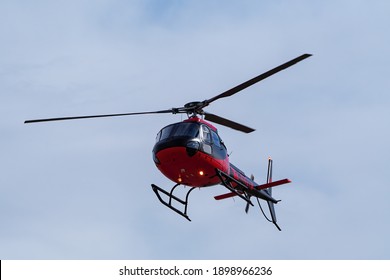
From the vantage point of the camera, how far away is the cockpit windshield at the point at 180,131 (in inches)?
1251

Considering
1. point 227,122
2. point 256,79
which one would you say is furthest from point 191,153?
point 256,79

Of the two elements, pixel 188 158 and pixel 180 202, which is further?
pixel 180 202

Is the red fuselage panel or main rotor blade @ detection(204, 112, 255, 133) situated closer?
the red fuselage panel

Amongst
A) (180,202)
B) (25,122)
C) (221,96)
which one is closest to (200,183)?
(180,202)

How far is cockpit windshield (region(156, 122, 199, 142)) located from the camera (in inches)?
1251

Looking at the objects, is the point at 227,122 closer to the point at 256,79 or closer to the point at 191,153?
the point at 191,153

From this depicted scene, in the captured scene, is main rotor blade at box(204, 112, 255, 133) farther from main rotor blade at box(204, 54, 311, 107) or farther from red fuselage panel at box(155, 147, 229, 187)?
red fuselage panel at box(155, 147, 229, 187)

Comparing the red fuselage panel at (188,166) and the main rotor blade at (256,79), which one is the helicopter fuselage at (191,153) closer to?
the red fuselage panel at (188,166)

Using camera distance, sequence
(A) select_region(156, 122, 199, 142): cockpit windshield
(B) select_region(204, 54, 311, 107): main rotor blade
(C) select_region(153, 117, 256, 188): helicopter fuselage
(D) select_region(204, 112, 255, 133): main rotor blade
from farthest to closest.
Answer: (D) select_region(204, 112, 255, 133): main rotor blade < (A) select_region(156, 122, 199, 142): cockpit windshield < (C) select_region(153, 117, 256, 188): helicopter fuselage < (B) select_region(204, 54, 311, 107): main rotor blade

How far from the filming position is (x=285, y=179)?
3503 centimetres
